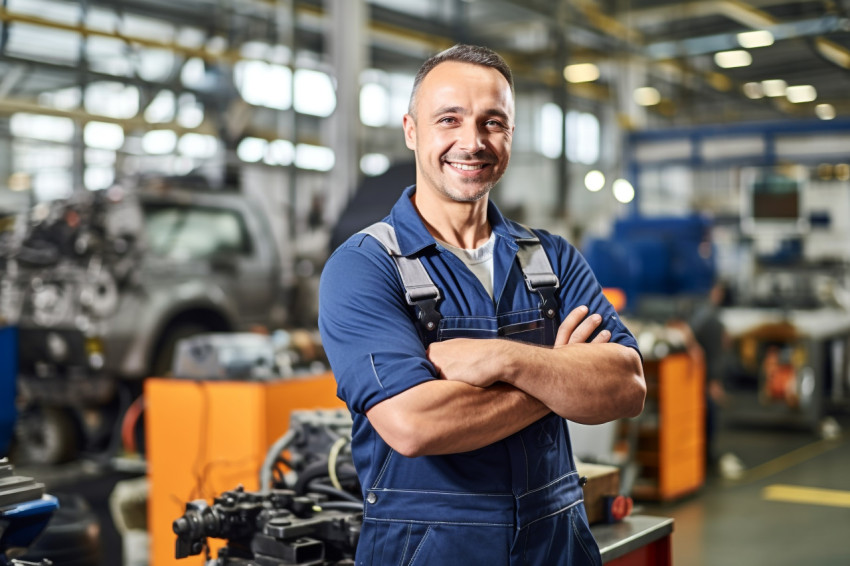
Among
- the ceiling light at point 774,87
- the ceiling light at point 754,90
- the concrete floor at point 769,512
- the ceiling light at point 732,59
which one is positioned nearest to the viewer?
the concrete floor at point 769,512

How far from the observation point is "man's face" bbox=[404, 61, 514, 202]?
1910 mm

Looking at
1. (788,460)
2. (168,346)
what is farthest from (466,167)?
(788,460)

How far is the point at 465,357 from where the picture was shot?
5.74 feet

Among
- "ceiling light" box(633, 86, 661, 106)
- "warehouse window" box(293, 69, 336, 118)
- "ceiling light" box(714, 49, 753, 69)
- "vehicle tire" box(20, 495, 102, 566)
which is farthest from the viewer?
"ceiling light" box(633, 86, 661, 106)

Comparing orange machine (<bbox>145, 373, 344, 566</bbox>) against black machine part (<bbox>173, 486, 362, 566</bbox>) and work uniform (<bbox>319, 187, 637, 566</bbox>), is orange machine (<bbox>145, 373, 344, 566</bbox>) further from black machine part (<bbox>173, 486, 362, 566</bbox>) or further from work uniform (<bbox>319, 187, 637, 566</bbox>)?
work uniform (<bbox>319, 187, 637, 566</bbox>)

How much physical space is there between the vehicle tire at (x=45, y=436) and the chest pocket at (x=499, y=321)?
19.6ft

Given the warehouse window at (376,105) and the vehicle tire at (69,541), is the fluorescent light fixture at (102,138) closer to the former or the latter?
the warehouse window at (376,105)

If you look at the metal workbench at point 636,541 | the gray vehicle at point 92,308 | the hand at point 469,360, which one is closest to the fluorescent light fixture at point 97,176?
the gray vehicle at point 92,308

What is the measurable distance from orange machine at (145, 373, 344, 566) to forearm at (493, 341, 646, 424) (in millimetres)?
2595

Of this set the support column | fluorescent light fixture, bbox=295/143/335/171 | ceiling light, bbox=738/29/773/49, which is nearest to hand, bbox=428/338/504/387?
the support column

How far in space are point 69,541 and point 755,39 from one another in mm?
14563

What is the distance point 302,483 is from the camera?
2.56m

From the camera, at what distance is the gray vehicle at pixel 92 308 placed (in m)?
6.89

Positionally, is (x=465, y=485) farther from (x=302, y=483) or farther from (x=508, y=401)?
(x=302, y=483)
